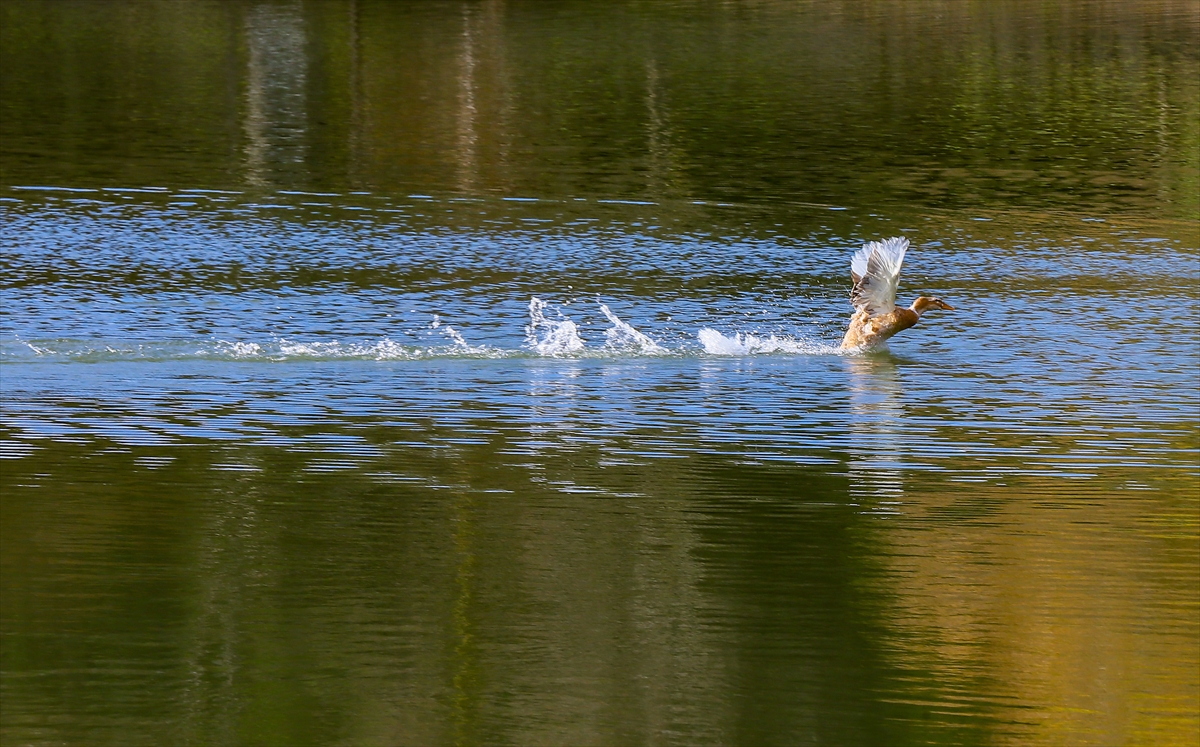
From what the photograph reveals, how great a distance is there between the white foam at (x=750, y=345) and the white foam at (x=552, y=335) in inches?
38.4

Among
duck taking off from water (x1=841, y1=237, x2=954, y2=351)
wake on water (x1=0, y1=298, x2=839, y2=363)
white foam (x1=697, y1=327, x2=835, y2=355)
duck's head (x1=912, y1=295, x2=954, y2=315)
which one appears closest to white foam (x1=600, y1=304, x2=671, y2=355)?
wake on water (x1=0, y1=298, x2=839, y2=363)

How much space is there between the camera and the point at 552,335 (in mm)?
14703

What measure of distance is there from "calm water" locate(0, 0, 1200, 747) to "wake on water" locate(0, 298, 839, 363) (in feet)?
0.20

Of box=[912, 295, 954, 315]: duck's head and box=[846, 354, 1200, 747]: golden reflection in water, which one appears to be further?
box=[912, 295, 954, 315]: duck's head

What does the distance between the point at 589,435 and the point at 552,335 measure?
339cm

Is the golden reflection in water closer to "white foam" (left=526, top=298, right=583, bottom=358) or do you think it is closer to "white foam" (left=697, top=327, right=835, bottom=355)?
"white foam" (left=697, top=327, right=835, bottom=355)

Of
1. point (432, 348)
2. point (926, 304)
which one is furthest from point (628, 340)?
point (926, 304)

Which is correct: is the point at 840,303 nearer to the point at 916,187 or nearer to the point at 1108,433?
the point at 1108,433

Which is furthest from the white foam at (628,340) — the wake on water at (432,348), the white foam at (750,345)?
the white foam at (750,345)

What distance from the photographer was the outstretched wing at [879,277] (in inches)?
557

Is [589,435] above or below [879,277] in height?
below

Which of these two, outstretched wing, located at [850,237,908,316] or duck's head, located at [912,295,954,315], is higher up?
outstretched wing, located at [850,237,908,316]

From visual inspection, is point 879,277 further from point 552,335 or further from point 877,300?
point 552,335

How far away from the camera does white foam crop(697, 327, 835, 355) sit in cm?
1431
